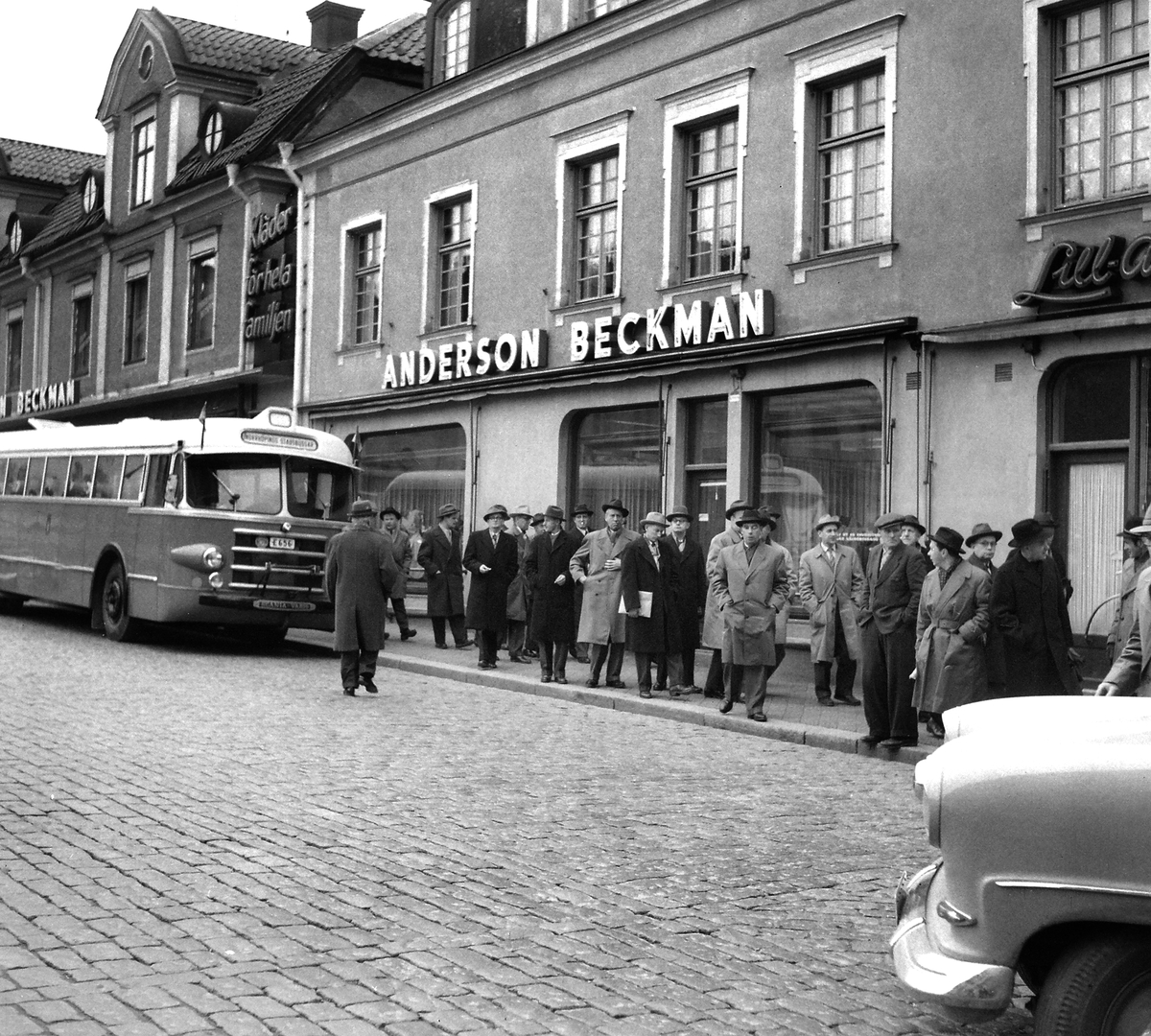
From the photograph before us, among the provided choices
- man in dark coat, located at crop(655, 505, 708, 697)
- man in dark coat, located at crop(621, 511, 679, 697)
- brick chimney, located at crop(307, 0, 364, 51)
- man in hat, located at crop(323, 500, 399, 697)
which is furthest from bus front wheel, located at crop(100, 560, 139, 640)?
brick chimney, located at crop(307, 0, 364, 51)

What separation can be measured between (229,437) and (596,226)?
18.9 ft

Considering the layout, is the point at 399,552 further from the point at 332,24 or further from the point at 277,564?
the point at 332,24

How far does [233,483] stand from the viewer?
1917 centimetres

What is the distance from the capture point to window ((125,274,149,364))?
33.5 meters

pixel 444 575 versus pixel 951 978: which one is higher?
pixel 444 575

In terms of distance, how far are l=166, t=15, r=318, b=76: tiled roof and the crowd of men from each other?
16719 mm

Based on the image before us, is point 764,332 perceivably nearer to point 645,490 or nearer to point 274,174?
point 645,490

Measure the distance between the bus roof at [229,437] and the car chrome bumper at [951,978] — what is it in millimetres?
15675

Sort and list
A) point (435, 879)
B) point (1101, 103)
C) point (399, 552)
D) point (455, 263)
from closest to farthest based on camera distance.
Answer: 1. point (435, 879)
2. point (1101, 103)
3. point (399, 552)
4. point (455, 263)

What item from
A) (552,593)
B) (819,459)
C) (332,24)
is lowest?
(552,593)

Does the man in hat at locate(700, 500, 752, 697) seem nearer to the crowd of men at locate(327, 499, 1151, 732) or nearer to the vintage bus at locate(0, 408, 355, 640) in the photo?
the crowd of men at locate(327, 499, 1151, 732)

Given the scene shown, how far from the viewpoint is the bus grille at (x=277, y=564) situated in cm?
1870

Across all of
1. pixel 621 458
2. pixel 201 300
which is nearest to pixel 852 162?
pixel 621 458

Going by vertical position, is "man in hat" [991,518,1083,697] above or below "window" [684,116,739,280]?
below
